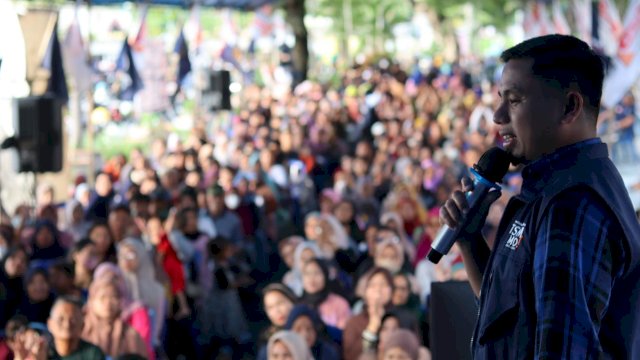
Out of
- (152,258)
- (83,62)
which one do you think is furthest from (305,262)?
(83,62)

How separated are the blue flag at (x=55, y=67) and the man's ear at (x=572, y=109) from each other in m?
13.4

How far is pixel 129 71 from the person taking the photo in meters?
23.3

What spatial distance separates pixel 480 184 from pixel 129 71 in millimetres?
21140

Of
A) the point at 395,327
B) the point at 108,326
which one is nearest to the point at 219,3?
the point at 108,326

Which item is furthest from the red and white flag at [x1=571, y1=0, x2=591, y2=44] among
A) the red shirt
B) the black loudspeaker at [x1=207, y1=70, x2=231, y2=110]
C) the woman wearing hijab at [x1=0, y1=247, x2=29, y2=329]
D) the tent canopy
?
the woman wearing hijab at [x1=0, y1=247, x2=29, y2=329]

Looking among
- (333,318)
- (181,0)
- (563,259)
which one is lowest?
(333,318)

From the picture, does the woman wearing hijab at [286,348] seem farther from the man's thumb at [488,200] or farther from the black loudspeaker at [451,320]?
the man's thumb at [488,200]

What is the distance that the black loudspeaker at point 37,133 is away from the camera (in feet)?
38.7

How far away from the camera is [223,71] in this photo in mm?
25188

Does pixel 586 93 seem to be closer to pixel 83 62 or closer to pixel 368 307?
pixel 368 307

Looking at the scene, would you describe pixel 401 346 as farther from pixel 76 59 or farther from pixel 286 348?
pixel 76 59

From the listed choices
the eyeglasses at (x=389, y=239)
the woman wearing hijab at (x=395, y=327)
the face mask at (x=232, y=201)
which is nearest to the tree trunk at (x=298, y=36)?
the face mask at (x=232, y=201)

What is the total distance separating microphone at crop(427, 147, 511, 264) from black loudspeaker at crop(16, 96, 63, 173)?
9.60 meters

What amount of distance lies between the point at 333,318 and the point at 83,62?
12.0 meters
